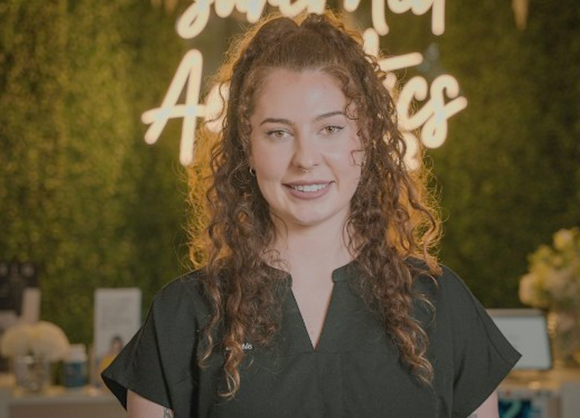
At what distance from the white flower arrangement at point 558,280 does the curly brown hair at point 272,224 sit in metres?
1.91

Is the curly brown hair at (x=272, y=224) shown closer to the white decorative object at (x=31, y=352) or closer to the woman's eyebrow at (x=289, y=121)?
the woman's eyebrow at (x=289, y=121)

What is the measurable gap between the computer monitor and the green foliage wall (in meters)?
1.00

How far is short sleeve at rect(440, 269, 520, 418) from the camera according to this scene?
154 centimetres

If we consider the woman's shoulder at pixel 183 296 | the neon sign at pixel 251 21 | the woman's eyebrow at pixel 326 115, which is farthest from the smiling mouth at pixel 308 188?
the neon sign at pixel 251 21

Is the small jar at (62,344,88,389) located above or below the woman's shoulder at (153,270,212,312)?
below

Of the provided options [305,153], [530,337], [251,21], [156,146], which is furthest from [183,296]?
[156,146]

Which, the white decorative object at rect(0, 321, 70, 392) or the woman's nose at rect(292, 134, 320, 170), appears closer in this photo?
the woman's nose at rect(292, 134, 320, 170)

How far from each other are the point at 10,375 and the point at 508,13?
257 cm

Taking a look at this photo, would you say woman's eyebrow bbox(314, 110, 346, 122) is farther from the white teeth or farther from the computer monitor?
the computer monitor

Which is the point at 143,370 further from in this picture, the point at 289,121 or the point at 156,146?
the point at 156,146

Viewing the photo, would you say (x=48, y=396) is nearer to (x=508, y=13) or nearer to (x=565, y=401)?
(x=565, y=401)

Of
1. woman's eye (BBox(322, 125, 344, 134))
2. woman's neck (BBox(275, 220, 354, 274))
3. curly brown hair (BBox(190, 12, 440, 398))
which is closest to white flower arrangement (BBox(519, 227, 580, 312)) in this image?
curly brown hair (BBox(190, 12, 440, 398))

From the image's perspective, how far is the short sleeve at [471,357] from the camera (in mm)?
1543

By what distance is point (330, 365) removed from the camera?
1505mm
